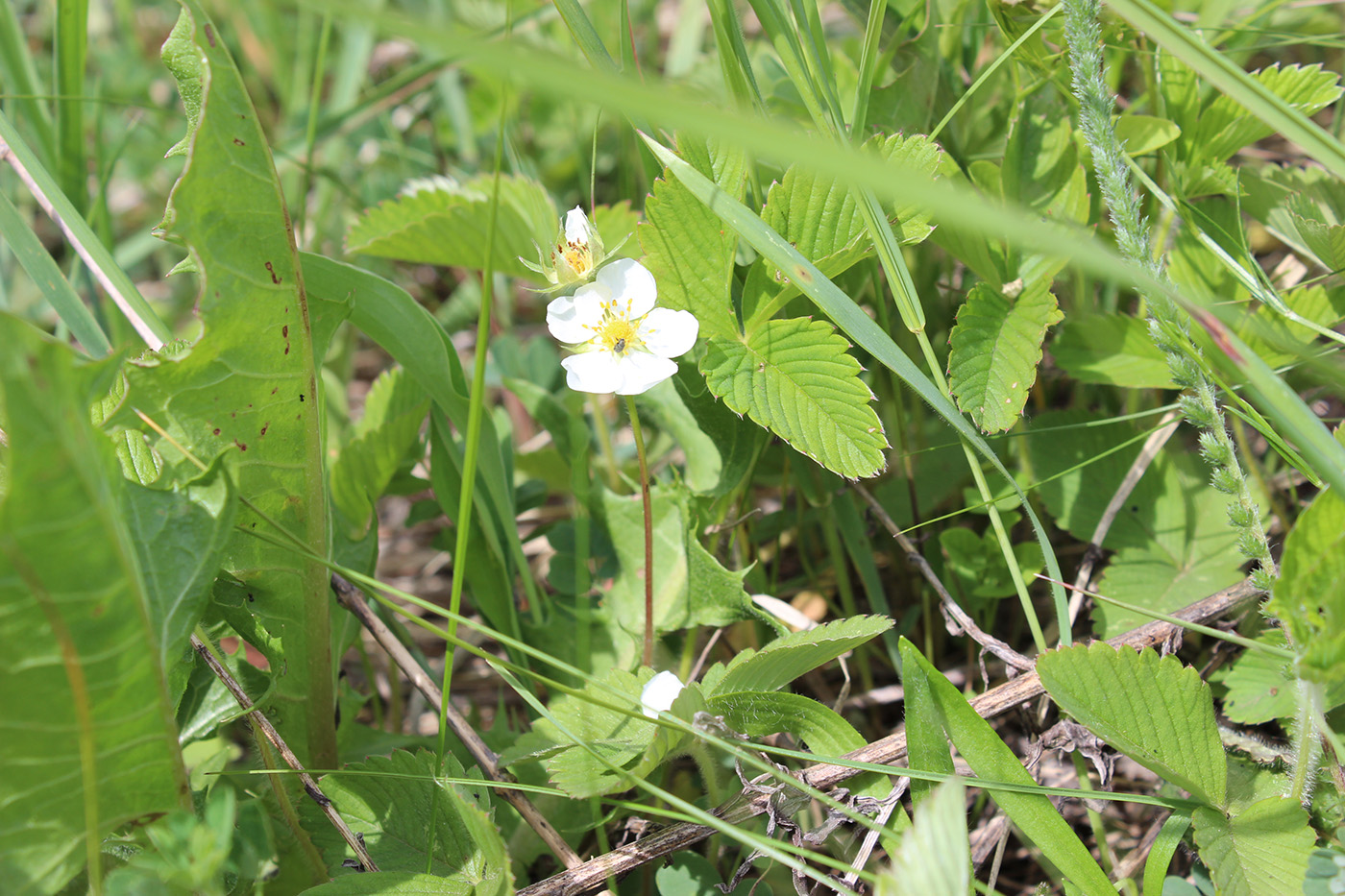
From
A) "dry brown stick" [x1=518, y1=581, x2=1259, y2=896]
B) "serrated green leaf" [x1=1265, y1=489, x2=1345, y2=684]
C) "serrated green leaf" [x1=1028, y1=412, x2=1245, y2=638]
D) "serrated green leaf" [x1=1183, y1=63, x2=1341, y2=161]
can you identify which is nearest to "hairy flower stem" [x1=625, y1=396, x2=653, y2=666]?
"dry brown stick" [x1=518, y1=581, x2=1259, y2=896]

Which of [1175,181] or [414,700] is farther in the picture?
[414,700]

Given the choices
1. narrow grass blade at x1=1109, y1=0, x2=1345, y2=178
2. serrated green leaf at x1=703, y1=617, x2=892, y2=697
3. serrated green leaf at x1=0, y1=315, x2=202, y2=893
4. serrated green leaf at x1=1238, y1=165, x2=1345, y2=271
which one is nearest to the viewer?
serrated green leaf at x1=0, y1=315, x2=202, y2=893

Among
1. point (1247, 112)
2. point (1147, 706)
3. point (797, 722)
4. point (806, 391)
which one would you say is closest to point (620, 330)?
point (806, 391)

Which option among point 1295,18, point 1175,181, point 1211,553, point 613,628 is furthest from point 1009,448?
point 1295,18

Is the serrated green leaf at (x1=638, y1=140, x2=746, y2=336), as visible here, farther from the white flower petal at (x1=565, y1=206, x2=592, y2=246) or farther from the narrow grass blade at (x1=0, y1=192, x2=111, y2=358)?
the narrow grass blade at (x1=0, y1=192, x2=111, y2=358)

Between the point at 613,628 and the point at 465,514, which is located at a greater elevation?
the point at 465,514

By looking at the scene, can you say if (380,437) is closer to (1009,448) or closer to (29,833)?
(29,833)
